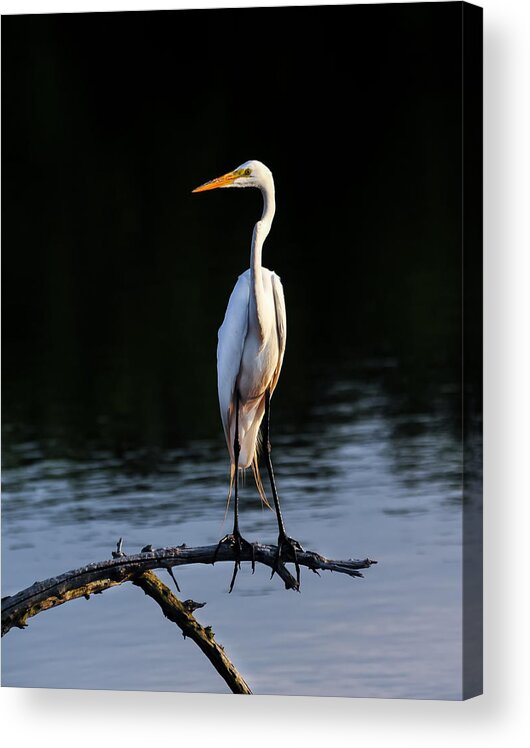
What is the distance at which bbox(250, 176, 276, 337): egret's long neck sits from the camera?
7332 millimetres

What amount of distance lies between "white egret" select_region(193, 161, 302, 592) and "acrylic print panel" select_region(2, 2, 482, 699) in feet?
0.04

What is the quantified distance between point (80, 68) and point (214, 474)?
162 cm

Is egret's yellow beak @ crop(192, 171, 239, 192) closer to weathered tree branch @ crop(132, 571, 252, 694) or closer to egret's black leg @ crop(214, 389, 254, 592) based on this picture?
egret's black leg @ crop(214, 389, 254, 592)

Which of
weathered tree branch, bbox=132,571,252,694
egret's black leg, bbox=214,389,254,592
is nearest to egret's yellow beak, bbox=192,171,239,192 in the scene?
egret's black leg, bbox=214,389,254,592

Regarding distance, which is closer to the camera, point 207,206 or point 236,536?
point 236,536

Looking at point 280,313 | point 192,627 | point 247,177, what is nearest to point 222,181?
point 247,177

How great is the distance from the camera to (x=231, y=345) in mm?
7430

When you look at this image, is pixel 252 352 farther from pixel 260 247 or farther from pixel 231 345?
pixel 260 247

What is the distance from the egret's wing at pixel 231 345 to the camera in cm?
740

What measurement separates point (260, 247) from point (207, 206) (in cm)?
30

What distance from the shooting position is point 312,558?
7.20 meters

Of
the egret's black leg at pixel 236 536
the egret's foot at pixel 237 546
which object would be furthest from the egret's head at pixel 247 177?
the egret's foot at pixel 237 546

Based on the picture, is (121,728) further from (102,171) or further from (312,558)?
(102,171)

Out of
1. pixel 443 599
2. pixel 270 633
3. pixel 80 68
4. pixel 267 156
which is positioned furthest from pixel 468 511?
pixel 80 68
